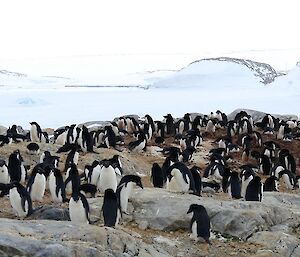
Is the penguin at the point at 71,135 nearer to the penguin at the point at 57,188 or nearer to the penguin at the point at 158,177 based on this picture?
the penguin at the point at 158,177

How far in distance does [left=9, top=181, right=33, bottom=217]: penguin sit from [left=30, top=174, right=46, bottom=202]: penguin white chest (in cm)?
123

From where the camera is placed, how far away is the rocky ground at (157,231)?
5.16 meters

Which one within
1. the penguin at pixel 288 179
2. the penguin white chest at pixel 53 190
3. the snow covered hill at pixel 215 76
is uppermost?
the snow covered hill at pixel 215 76

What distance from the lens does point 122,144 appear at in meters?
17.3

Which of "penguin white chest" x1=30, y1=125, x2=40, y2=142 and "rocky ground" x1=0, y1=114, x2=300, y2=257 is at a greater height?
"penguin white chest" x1=30, y1=125, x2=40, y2=142

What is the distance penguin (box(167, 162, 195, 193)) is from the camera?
9703mm

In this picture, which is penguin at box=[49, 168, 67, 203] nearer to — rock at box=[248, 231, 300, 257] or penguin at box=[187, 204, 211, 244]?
penguin at box=[187, 204, 211, 244]

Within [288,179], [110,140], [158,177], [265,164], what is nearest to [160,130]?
[110,140]

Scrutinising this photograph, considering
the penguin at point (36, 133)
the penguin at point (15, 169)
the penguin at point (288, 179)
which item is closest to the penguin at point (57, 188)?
the penguin at point (15, 169)

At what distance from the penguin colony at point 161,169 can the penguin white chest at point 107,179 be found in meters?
0.02

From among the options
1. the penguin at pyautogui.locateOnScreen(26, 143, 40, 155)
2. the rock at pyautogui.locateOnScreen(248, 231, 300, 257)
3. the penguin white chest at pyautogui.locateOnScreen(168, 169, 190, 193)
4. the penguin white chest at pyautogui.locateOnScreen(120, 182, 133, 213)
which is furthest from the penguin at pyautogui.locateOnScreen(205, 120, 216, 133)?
the rock at pyautogui.locateOnScreen(248, 231, 300, 257)

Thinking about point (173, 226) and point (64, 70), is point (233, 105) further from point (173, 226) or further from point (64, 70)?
point (64, 70)

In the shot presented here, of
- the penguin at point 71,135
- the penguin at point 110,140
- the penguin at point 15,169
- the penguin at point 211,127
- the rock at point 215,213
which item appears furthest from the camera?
the penguin at point 211,127

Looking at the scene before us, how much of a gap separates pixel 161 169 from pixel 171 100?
34675 millimetres
